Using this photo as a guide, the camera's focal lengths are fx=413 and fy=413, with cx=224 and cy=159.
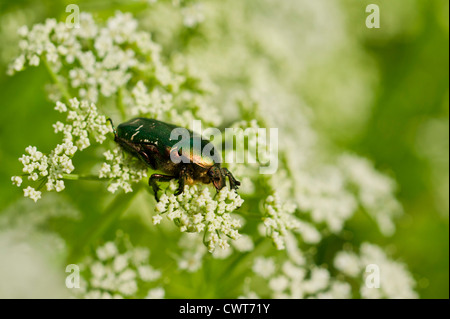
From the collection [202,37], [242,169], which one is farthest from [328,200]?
[202,37]

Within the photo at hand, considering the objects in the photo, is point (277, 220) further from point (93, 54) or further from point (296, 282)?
point (93, 54)

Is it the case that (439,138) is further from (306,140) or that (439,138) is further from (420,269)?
(306,140)

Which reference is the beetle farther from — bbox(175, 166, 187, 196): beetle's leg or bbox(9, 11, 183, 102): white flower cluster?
bbox(9, 11, 183, 102): white flower cluster

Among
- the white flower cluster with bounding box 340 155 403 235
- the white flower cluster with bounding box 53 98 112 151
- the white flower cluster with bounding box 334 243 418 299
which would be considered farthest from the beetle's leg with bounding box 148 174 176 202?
the white flower cluster with bounding box 340 155 403 235

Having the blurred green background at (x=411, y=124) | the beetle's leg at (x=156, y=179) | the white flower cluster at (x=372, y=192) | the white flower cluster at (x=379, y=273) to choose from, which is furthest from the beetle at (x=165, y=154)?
the blurred green background at (x=411, y=124)

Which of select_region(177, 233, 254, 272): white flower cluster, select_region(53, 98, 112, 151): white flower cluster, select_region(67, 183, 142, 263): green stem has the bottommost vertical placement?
select_region(177, 233, 254, 272): white flower cluster

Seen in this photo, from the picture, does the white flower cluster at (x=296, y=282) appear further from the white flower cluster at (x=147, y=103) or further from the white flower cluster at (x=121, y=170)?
the white flower cluster at (x=147, y=103)
